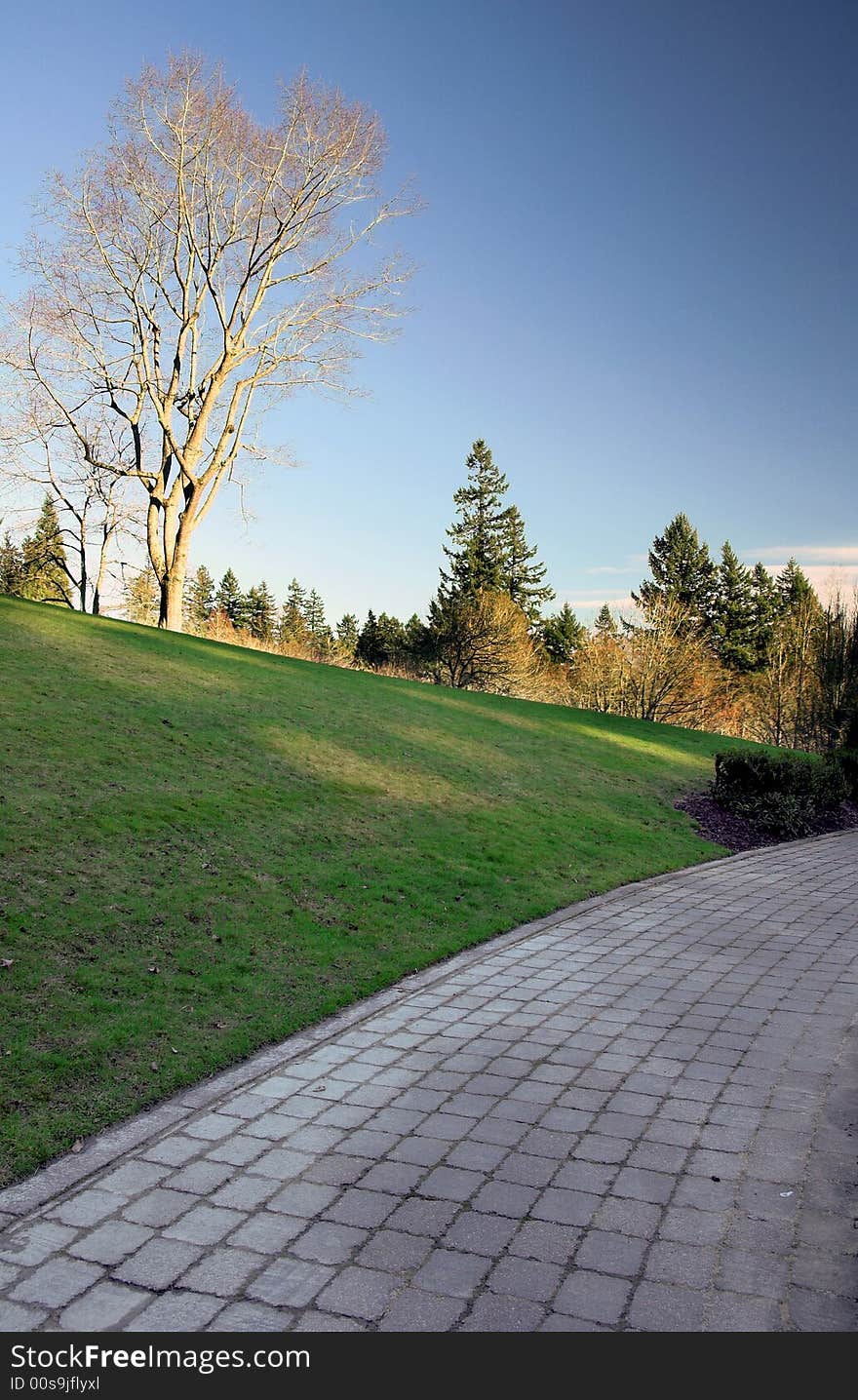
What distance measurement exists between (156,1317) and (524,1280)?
1.27 metres

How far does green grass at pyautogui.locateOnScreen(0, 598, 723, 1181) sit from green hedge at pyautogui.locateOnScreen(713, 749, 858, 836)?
109 cm

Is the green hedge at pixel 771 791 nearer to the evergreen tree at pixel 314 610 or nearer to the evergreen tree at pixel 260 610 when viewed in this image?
the evergreen tree at pixel 260 610

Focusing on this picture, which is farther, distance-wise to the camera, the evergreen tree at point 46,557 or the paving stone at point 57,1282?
the evergreen tree at point 46,557

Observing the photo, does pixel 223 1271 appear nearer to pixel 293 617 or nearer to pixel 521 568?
pixel 521 568

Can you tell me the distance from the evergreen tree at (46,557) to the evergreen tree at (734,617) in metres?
38.0

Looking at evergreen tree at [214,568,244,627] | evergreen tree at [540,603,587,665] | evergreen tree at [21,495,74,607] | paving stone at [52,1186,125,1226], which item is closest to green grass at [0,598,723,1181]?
paving stone at [52,1186,125,1226]

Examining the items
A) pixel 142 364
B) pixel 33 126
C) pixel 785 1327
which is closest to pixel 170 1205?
pixel 785 1327

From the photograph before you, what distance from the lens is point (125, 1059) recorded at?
5.08 metres

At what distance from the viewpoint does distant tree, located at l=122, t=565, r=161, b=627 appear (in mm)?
31969

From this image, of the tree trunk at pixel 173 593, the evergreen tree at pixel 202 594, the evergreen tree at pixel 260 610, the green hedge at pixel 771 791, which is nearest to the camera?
the green hedge at pixel 771 791

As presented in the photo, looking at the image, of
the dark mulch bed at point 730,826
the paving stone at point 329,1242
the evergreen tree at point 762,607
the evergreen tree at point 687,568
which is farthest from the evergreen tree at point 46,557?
the evergreen tree at point 762,607

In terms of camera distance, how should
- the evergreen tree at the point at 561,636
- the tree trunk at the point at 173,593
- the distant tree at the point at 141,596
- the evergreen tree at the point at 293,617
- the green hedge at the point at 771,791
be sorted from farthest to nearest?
the evergreen tree at the point at 293,617, the evergreen tree at the point at 561,636, the distant tree at the point at 141,596, the tree trunk at the point at 173,593, the green hedge at the point at 771,791

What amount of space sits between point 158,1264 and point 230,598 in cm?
8662

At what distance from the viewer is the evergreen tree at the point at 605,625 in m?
43.0
